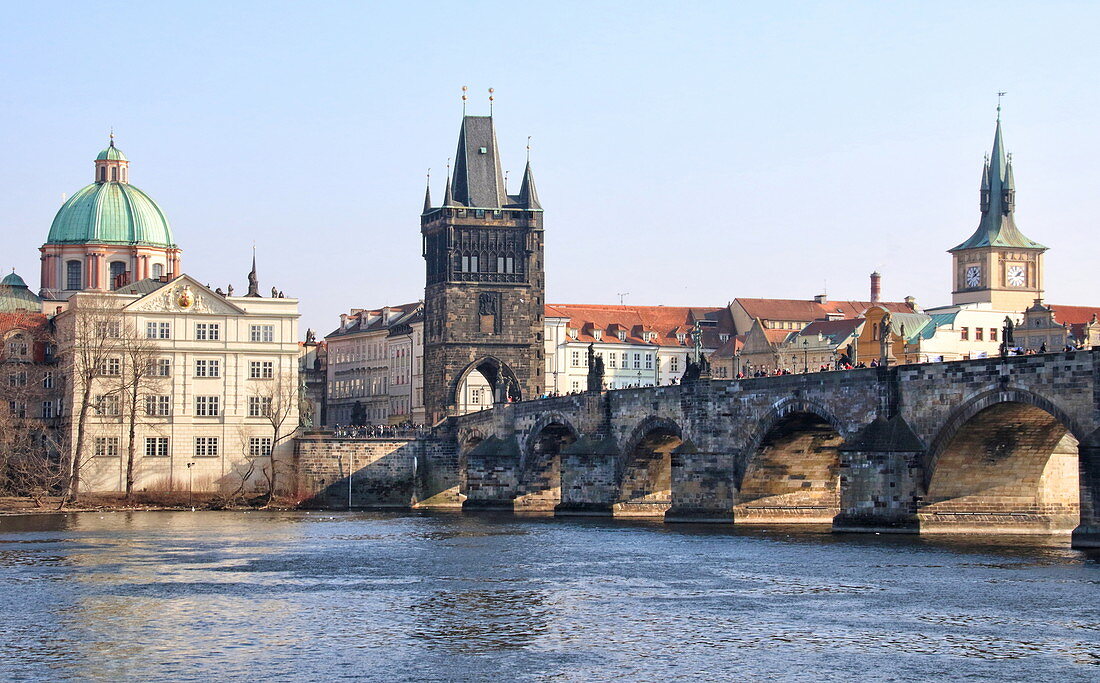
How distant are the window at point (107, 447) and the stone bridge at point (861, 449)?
24969 millimetres

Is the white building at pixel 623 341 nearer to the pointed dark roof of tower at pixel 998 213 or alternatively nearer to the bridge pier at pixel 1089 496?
the pointed dark roof of tower at pixel 998 213

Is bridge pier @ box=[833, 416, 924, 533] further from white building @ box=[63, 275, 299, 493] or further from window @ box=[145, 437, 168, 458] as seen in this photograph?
window @ box=[145, 437, 168, 458]

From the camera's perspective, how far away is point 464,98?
Answer: 133125mm

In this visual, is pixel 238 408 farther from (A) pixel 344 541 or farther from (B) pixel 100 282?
(A) pixel 344 541

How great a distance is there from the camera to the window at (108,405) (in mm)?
99812

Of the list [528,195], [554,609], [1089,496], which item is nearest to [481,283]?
[528,195]

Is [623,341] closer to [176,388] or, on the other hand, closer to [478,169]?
[478,169]

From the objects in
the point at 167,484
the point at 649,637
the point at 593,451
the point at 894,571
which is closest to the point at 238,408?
the point at 167,484

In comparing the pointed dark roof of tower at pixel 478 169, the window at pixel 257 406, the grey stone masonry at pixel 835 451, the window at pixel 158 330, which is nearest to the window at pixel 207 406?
the window at pixel 257 406

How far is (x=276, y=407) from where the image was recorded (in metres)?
105

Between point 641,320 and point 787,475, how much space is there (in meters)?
91.3

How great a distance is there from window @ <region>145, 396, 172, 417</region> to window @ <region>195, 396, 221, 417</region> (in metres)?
1.61

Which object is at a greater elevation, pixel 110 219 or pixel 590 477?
pixel 110 219

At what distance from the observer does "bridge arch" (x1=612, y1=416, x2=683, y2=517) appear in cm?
8656
